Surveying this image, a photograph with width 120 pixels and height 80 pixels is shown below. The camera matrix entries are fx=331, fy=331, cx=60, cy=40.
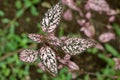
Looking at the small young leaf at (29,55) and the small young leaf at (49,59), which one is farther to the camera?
the small young leaf at (29,55)

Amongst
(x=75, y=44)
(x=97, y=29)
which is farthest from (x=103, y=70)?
(x=75, y=44)

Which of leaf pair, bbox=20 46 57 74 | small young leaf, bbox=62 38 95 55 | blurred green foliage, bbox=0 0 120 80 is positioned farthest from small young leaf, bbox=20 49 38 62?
blurred green foliage, bbox=0 0 120 80

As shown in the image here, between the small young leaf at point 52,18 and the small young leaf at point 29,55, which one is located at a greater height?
the small young leaf at point 52,18

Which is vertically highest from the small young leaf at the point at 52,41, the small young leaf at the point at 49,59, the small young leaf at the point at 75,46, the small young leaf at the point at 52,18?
the small young leaf at the point at 52,18

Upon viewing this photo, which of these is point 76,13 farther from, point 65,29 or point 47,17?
point 47,17

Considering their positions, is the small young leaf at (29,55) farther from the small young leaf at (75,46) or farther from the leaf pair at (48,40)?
the small young leaf at (75,46)

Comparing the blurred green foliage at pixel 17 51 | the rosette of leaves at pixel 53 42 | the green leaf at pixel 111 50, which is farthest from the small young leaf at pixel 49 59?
the green leaf at pixel 111 50

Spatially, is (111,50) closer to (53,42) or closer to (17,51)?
(17,51)

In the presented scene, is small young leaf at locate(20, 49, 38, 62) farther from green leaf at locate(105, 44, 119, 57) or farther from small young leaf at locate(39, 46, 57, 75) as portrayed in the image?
green leaf at locate(105, 44, 119, 57)
